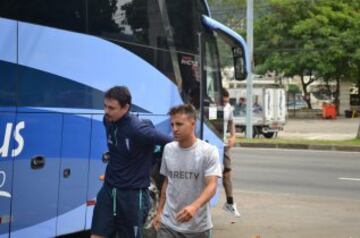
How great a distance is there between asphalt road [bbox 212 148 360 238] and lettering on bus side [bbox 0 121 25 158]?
368 cm

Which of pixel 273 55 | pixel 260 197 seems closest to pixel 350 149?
pixel 260 197

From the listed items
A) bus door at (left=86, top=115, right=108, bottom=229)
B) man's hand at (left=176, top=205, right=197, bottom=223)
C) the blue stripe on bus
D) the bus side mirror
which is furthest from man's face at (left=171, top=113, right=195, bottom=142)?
the bus side mirror

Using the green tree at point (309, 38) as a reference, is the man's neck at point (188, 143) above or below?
below

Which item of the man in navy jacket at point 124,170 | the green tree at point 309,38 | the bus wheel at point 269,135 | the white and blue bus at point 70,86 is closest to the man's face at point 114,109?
the man in navy jacket at point 124,170

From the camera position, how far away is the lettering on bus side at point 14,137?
558 centimetres

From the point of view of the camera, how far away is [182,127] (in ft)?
15.0

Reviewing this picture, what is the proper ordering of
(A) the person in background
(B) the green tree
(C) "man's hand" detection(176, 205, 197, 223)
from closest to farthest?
(C) "man's hand" detection(176, 205, 197, 223), (A) the person in background, (B) the green tree

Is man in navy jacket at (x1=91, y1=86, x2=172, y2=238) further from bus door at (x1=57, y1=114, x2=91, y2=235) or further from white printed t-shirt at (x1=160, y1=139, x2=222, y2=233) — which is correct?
bus door at (x1=57, y1=114, x2=91, y2=235)

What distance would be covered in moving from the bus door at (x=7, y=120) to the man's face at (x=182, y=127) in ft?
A: 5.82

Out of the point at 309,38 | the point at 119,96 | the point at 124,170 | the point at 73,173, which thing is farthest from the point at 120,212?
the point at 309,38

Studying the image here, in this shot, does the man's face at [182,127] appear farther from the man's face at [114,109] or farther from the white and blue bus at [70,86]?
the white and blue bus at [70,86]

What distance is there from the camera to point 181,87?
26.9 feet

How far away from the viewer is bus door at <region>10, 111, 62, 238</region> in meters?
5.77

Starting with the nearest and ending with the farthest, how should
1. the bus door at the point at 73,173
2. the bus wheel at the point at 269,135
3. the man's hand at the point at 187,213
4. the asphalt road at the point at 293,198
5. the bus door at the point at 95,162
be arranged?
the man's hand at the point at 187,213 < the bus door at the point at 73,173 < the bus door at the point at 95,162 < the asphalt road at the point at 293,198 < the bus wheel at the point at 269,135
